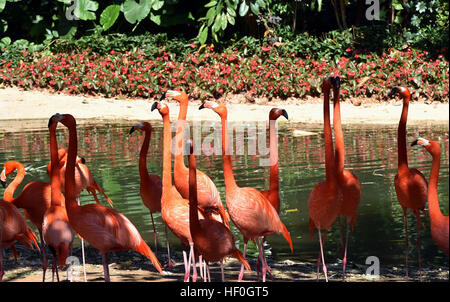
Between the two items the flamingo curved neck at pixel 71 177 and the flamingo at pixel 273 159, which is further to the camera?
the flamingo at pixel 273 159

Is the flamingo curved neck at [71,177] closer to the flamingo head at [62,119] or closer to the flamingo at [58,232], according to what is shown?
the flamingo head at [62,119]

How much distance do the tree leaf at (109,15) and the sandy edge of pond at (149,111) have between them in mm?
2405

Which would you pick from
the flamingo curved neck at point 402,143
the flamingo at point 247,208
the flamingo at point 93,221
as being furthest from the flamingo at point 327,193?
the flamingo at point 93,221

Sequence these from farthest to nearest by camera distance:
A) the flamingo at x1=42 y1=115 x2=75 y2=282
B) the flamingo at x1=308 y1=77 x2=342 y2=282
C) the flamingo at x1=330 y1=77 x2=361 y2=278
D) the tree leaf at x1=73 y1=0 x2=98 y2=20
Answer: the tree leaf at x1=73 y1=0 x2=98 y2=20 < the flamingo at x1=330 y1=77 x2=361 y2=278 < the flamingo at x1=308 y1=77 x2=342 y2=282 < the flamingo at x1=42 y1=115 x2=75 y2=282

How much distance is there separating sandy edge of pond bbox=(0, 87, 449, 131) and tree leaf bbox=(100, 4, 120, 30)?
240 cm

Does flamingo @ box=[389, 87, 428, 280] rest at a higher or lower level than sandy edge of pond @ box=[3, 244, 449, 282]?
higher

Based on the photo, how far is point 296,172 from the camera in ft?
28.8

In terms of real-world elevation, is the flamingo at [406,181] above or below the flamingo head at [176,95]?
below

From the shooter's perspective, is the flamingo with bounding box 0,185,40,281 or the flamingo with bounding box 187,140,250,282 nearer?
the flamingo with bounding box 187,140,250,282

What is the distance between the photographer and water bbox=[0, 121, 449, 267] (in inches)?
Answer: 233

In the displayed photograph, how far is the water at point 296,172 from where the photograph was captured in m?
5.93

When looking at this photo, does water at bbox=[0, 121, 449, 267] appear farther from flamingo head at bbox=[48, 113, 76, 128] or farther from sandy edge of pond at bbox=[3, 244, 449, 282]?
flamingo head at bbox=[48, 113, 76, 128]

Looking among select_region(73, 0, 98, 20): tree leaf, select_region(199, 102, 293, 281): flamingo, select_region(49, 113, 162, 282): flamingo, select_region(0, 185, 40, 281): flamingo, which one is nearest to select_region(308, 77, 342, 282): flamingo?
select_region(199, 102, 293, 281): flamingo

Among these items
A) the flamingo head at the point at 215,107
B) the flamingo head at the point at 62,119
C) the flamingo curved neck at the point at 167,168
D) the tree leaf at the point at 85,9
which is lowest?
the flamingo curved neck at the point at 167,168
